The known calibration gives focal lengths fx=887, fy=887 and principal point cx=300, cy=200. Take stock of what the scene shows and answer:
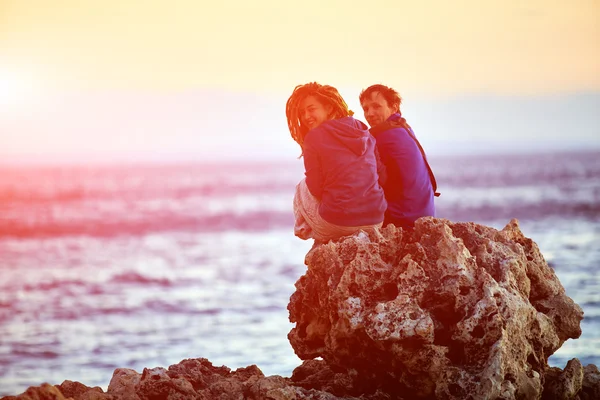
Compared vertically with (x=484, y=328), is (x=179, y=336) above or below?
below

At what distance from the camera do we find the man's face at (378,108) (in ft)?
23.0

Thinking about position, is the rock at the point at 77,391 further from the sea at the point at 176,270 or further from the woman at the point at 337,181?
the sea at the point at 176,270

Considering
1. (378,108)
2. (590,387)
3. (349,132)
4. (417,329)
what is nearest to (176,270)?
(378,108)

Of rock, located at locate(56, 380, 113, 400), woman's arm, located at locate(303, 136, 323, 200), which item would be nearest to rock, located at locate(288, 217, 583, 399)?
woman's arm, located at locate(303, 136, 323, 200)

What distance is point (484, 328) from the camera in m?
5.29

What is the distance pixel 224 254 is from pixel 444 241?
73.3 feet

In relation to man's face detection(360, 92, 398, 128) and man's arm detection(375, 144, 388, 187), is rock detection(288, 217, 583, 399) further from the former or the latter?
man's face detection(360, 92, 398, 128)

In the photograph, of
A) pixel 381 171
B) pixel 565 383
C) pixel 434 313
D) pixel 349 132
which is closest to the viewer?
pixel 434 313

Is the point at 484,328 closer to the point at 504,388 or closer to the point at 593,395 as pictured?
the point at 504,388

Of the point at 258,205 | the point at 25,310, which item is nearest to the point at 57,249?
the point at 25,310

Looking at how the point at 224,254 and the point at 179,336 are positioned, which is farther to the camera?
the point at 224,254

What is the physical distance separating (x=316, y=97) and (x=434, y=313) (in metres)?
2.04

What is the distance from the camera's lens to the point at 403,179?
264 inches

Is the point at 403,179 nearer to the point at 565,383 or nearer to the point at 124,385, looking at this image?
the point at 565,383
